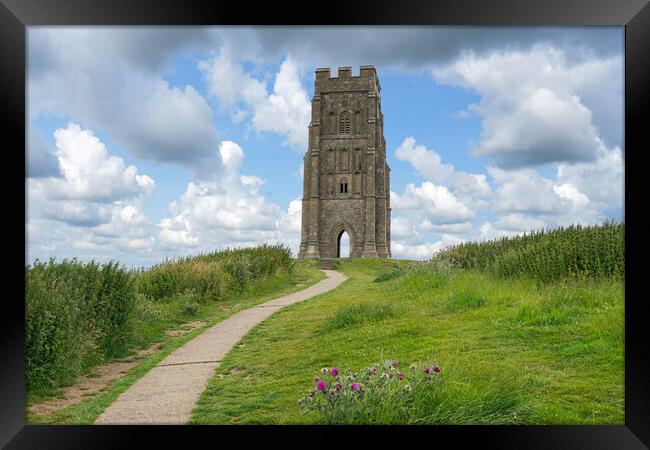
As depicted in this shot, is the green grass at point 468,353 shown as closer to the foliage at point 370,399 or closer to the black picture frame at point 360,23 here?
the foliage at point 370,399

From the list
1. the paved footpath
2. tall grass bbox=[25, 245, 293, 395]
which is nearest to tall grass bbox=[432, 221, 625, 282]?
the paved footpath

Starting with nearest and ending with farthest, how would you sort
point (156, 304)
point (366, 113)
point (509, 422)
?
point (509, 422), point (156, 304), point (366, 113)

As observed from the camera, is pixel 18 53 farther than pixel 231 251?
No

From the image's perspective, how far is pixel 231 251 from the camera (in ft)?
68.4

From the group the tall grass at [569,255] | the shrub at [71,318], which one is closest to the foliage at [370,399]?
the shrub at [71,318]

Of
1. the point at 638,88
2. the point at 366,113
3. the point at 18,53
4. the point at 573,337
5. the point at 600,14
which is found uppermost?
the point at 366,113

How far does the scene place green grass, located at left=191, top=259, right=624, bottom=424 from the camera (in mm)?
4605

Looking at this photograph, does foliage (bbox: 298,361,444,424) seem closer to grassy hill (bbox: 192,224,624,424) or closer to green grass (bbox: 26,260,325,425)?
A: grassy hill (bbox: 192,224,624,424)

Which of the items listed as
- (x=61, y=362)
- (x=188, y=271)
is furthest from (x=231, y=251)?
(x=61, y=362)

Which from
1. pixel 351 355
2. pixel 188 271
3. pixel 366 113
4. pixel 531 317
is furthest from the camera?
pixel 366 113

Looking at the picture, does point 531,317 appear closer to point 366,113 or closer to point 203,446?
point 203,446

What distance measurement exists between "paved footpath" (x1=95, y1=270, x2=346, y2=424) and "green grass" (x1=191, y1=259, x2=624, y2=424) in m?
0.20

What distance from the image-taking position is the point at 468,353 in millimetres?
6336

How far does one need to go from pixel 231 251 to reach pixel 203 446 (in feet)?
57.1
